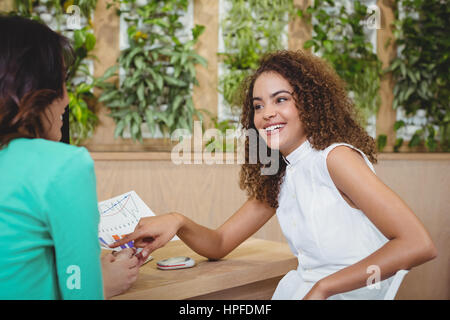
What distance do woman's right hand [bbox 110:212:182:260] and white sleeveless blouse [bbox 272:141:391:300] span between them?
0.37 m

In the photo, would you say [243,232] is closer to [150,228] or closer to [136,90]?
[150,228]

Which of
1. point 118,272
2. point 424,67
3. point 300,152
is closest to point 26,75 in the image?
point 118,272

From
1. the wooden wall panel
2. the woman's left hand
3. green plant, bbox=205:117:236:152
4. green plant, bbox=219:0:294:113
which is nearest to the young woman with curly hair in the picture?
the woman's left hand

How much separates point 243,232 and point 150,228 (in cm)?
37

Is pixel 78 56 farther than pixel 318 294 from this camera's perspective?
Yes

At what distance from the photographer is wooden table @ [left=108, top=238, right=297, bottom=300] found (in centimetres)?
97

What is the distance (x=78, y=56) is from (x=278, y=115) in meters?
1.73

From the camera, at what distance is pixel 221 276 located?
107 centimetres

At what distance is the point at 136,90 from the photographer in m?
2.67

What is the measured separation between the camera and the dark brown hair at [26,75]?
2.42 ft

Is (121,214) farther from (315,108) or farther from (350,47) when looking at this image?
(350,47)

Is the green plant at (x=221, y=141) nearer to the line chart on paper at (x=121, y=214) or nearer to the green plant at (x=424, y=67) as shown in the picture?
the green plant at (x=424, y=67)
